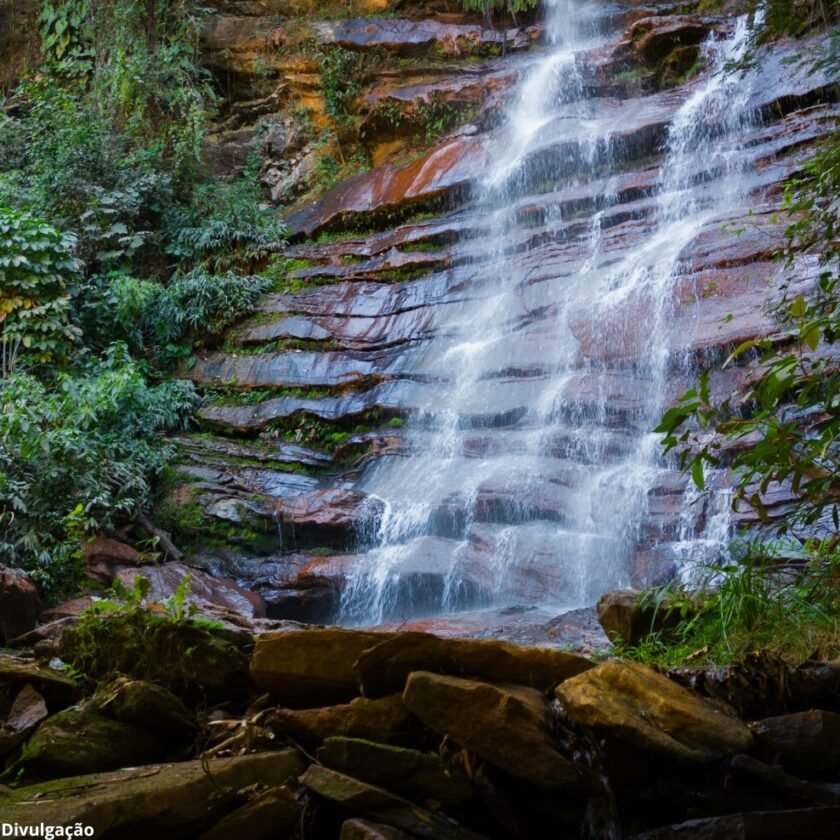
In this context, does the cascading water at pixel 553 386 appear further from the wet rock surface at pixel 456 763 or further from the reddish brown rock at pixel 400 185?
the wet rock surface at pixel 456 763

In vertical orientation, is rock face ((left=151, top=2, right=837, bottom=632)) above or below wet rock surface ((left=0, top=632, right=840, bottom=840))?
above

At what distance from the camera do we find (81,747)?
2654 millimetres

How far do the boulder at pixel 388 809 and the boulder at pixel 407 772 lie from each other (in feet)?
0.17

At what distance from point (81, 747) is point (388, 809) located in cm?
98

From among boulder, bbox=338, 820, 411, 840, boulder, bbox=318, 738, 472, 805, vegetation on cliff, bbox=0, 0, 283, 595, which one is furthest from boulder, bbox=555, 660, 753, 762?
vegetation on cliff, bbox=0, 0, 283, 595

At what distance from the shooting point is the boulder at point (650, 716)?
2.54 m

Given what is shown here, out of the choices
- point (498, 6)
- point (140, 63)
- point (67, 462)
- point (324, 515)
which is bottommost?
point (324, 515)

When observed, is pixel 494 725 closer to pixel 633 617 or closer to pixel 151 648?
pixel 151 648

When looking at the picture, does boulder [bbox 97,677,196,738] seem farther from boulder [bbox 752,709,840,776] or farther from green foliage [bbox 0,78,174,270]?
green foliage [bbox 0,78,174,270]

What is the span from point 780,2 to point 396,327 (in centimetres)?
837

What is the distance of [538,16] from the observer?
58.1ft

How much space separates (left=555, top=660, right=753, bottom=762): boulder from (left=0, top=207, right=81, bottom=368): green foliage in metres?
10.8

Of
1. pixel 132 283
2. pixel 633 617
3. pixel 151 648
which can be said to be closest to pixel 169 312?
pixel 132 283

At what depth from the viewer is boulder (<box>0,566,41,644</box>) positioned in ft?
20.0
